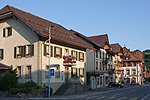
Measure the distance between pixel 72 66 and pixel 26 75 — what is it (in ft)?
29.1

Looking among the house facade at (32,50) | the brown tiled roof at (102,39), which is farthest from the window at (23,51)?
the brown tiled roof at (102,39)

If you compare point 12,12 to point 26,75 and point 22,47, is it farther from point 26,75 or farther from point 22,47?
point 26,75

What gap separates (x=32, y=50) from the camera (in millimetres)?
40156

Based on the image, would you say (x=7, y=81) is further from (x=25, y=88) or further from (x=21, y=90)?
(x=21, y=90)

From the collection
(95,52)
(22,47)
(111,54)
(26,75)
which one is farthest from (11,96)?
(111,54)

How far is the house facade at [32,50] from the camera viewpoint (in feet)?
130

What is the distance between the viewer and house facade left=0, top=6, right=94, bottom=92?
39.5 metres

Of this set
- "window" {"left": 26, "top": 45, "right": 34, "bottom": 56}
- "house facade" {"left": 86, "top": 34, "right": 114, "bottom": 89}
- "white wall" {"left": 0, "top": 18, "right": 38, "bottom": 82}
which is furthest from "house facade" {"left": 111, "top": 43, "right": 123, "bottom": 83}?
"window" {"left": 26, "top": 45, "right": 34, "bottom": 56}

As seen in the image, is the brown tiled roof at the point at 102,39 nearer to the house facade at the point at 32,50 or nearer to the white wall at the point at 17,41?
the house facade at the point at 32,50

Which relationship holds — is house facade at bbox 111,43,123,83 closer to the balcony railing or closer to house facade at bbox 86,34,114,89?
house facade at bbox 86,34,114,89

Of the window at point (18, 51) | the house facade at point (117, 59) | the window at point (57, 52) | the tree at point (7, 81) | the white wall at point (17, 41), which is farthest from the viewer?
the house facade at point (117, 59)

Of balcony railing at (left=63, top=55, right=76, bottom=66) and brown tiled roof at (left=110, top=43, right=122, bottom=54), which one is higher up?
brown tiled roof at (left=110, top=43, right=122, bottom=54)

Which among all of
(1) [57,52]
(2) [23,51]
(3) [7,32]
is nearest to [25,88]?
(2) [23,51]

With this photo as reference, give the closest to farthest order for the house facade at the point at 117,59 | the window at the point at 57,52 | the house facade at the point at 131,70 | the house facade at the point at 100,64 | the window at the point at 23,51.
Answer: the window at the point at 23,51
the window at the point at 57,52
the house facade at the point at 100,64
the house facade at the point at 117,59
the house facade at the point at 131,70
